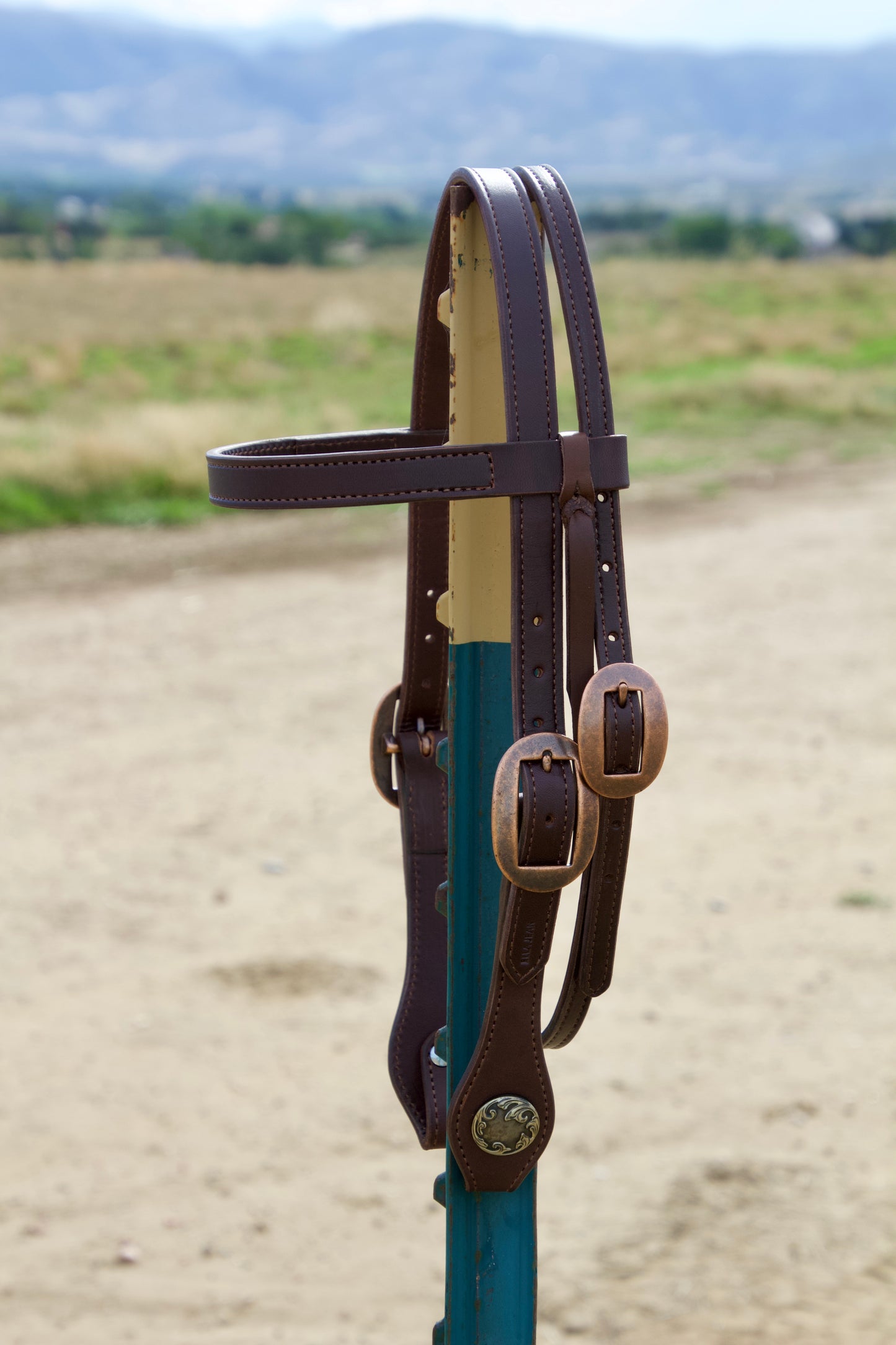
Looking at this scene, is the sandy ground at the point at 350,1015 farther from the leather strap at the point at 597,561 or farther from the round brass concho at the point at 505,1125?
the leather strap at the point at 597,561

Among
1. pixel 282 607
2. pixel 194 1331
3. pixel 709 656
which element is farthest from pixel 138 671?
pixel 194 1331

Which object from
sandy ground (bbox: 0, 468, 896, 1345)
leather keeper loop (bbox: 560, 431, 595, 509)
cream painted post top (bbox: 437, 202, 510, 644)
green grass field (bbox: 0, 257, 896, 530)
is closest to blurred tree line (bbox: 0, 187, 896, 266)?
green grass field (bbox: 0, 257, 896, 530)

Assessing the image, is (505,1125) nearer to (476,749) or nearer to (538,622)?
(476,749)

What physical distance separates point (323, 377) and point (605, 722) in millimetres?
17057

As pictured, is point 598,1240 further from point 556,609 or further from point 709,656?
point 709,656

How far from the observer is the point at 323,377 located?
17.6 metres

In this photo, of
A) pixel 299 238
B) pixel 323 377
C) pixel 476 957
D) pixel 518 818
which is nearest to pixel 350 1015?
pixel 476 957

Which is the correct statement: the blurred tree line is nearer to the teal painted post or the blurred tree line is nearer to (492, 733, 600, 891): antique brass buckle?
the teal painted post

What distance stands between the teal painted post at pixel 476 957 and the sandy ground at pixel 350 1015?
1197mm

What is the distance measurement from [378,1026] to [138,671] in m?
3.09

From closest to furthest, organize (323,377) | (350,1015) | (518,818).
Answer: (518,818) < (350,1015) < (323,377)

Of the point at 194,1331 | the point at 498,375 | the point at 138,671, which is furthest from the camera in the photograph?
the point at 138,671

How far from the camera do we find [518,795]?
3.63ft

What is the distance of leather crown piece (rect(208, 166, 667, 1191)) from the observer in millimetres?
1113
